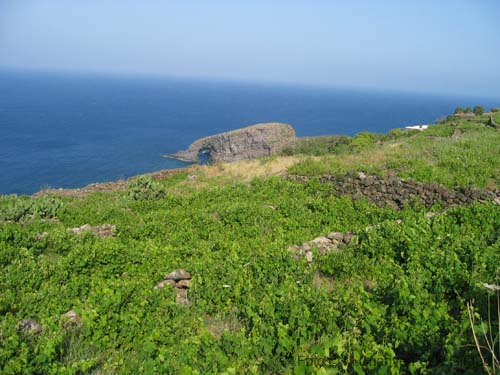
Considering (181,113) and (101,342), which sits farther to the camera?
(181,113)

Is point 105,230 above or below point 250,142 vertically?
above

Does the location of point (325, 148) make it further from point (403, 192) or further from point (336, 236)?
point (336, 236)

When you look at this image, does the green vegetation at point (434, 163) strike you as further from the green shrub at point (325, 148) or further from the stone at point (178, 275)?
the stone at point (178, 275)

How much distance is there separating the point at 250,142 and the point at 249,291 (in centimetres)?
7533

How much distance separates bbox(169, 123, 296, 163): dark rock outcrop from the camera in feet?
258

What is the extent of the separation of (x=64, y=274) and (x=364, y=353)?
5890mm

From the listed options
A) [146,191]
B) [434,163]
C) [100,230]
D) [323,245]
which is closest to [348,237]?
[323,245]

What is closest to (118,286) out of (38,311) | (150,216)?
(38,311)

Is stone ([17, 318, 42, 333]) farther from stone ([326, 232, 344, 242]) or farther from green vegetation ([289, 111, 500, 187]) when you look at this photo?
green vegetation ([289, 111, 500, 187])

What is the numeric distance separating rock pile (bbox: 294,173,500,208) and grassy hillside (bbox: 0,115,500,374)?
575 mm

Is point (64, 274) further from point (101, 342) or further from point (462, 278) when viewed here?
point (462, 278)

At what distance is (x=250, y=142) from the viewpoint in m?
80.6

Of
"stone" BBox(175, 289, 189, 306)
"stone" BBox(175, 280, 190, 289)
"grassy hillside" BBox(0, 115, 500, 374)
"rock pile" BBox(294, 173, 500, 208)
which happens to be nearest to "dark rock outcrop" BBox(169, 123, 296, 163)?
"rock pile" BBox(294, 173, 500, 208)

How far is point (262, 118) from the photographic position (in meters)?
163
